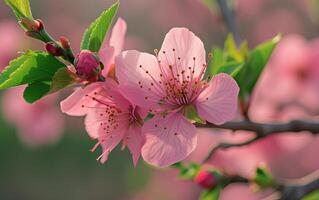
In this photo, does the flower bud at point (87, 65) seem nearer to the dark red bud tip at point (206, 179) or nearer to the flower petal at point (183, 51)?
the flower petal at point (183, 51)

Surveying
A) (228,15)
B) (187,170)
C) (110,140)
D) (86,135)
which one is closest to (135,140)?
(110,140)

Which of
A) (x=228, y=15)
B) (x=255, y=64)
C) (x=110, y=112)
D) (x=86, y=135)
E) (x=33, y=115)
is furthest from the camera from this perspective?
(x=86, y=135)

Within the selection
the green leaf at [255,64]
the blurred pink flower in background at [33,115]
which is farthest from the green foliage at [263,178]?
the blurred pink flower in background at [33,115]

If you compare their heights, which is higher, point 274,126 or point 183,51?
point 183,51

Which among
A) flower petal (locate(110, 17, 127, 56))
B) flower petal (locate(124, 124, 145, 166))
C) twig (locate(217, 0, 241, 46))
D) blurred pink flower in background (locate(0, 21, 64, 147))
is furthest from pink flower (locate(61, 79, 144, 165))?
blurred pink flower in background (locate(0, 21, 64, 147))

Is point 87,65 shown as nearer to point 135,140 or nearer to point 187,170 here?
point 135,140

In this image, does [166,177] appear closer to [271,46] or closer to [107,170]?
[107,170]

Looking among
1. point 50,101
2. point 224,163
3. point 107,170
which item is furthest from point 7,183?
point 224,163

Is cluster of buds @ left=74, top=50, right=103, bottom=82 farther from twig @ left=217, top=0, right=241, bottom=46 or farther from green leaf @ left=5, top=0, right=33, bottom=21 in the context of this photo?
twig @ left=217, top=0, right=241, bottom=46
